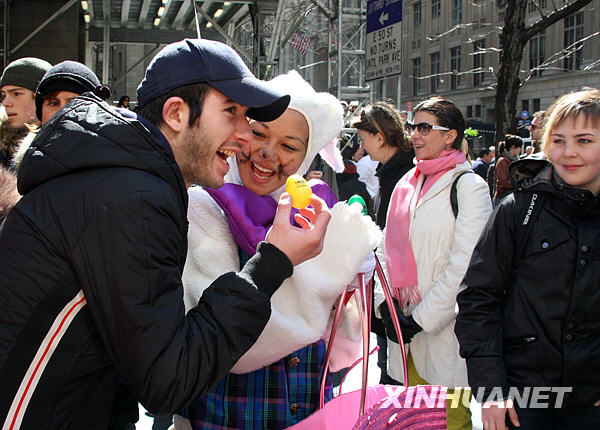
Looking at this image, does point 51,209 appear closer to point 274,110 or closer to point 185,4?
point 274,110

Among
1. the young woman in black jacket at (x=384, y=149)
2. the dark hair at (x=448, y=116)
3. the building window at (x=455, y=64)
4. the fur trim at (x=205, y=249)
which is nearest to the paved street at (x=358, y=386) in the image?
the young woman in black jacket at (x=384, y=149)

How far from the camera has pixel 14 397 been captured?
123 cm

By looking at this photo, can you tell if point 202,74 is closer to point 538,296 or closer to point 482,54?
point 538,296

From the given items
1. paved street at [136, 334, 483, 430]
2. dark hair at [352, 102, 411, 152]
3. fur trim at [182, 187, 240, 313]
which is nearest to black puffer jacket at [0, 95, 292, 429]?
fur trim at [182, 187, 240, 313]

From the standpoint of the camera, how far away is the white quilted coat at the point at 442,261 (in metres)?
3.38

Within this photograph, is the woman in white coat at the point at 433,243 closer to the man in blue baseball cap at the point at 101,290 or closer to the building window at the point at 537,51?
the man in blue baseball cap at the point at 101,290

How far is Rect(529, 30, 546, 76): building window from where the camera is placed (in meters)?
35.9

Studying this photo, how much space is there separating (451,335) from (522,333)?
112cm

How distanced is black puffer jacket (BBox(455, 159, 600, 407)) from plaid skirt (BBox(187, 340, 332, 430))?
83 centimetres

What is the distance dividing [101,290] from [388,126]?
3898 millimetres

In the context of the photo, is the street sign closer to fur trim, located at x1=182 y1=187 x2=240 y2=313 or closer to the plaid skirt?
fur trim, located at x1=182 y1=187 x2=240 y2=313

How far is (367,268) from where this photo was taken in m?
1.94

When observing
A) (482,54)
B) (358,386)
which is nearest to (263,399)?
(358,386)

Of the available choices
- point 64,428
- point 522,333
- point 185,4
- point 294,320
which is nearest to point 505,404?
point 522,333
